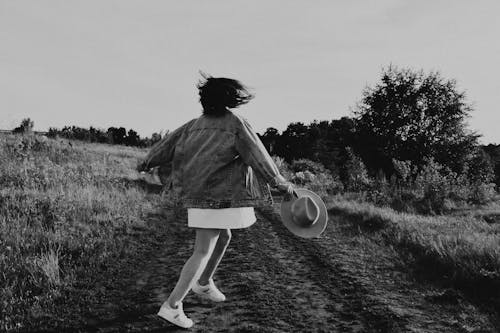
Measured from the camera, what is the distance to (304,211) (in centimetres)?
327

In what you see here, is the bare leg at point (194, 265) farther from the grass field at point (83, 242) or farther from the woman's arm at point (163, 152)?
the grass field at point (83, 242)

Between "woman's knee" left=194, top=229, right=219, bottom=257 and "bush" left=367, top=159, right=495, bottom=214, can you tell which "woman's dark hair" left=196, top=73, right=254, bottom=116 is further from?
"bush" left=367, top=159, right=495, bottom=214

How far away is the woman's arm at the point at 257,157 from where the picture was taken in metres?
3.09

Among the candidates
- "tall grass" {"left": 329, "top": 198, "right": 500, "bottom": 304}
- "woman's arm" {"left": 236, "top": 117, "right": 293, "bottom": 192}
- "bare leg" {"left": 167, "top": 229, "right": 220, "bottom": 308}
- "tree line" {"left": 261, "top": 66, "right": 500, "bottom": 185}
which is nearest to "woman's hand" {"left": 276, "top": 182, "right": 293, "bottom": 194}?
"woman's arm" {"left": 236, "top": 117, "right": 293, "bottom": 192}

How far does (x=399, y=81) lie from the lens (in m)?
24.4

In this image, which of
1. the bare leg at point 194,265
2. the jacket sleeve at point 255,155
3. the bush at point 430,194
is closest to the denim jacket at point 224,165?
the jacket sleeve at point 255,155

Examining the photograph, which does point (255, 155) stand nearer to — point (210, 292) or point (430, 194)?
point (210, 292)

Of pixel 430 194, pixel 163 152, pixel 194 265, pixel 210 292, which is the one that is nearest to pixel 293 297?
pixel 210 292

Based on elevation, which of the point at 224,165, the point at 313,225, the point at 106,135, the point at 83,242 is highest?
the point at 106,135

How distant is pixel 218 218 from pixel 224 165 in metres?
0.41

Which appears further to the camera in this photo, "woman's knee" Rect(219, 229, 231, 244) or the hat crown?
"woman's knee" Rect(219, 229, 231, 244)

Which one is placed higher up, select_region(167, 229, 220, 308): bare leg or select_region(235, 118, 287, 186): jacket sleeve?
select_region(235, 118, 287, 186): jacket sleeve

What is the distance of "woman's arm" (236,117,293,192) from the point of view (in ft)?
10.1

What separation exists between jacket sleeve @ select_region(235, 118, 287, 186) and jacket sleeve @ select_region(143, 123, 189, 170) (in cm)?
56
